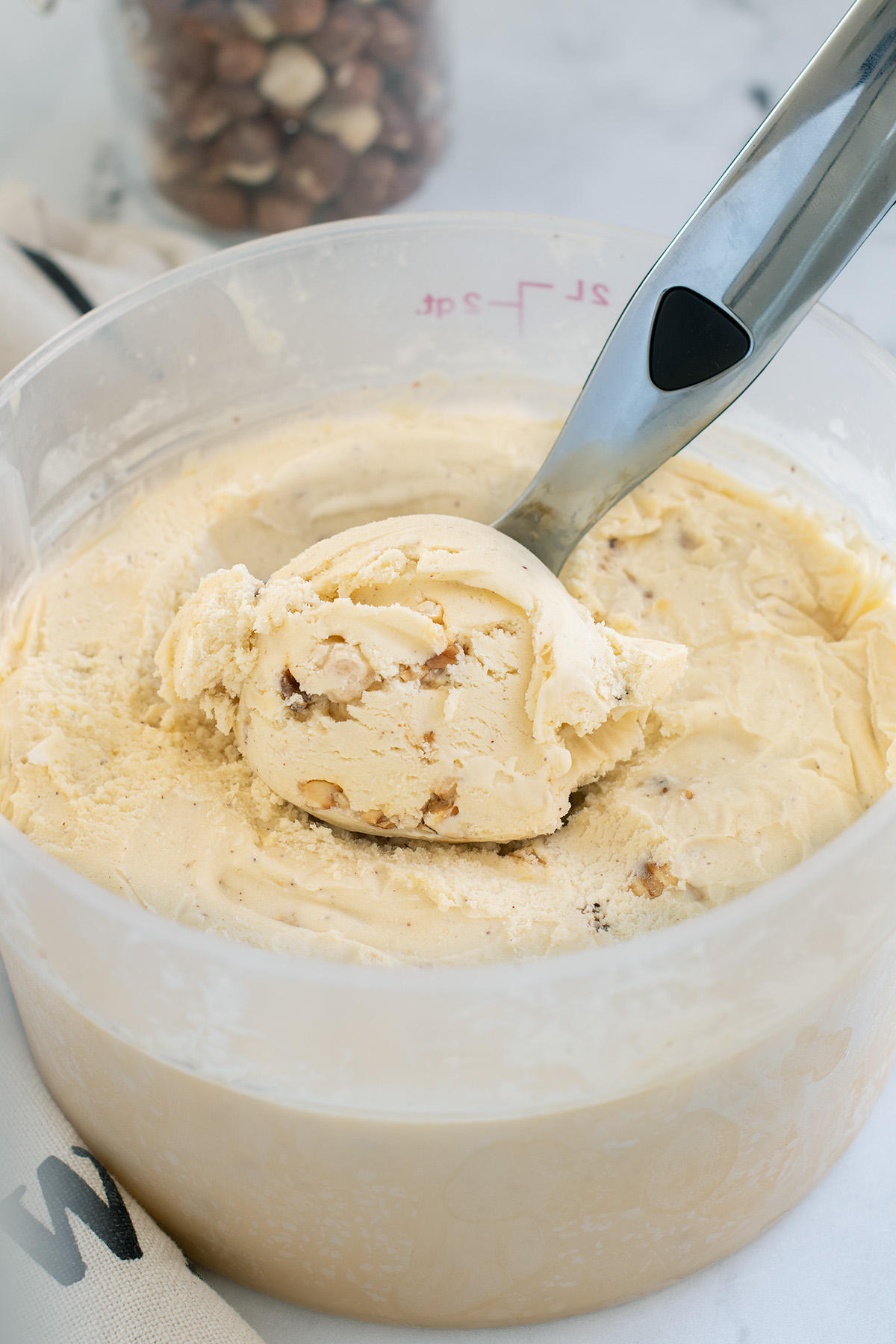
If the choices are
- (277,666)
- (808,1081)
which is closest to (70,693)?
(277,666)

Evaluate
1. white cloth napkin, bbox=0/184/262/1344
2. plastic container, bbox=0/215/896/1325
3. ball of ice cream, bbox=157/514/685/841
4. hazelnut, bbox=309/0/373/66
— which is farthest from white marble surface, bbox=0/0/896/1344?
white cloth napkin, bbox=0/184/262/1344

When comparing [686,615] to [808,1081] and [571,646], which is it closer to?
[571,646]

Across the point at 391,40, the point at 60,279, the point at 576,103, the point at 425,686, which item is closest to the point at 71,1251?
the point at 425,686

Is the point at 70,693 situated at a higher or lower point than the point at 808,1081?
lower

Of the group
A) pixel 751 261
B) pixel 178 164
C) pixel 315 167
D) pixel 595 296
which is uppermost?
pixel 751 261

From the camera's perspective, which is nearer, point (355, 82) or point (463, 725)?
point (463, 725)

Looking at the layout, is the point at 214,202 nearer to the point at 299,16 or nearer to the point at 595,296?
the point at 299,16
